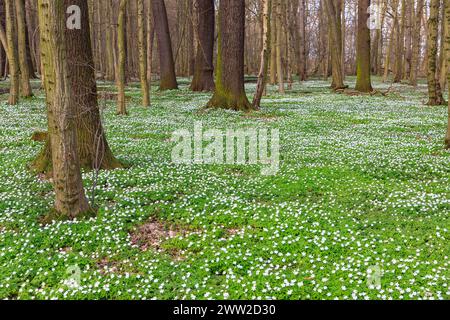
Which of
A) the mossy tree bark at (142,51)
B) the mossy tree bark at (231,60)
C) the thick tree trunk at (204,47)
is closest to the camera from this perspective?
the mossy tree bark at (142,51)

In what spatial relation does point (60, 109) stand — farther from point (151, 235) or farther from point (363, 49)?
point (363, 49)

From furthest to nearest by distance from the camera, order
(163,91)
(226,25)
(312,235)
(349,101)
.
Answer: (163,91), (349,101), (226,25), (312,235)

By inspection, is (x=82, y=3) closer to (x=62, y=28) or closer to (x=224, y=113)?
(x=62, y=28)

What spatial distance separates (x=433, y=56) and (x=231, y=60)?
37.3 ft

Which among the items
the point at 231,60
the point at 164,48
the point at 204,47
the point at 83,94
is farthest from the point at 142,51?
the point at 164,48

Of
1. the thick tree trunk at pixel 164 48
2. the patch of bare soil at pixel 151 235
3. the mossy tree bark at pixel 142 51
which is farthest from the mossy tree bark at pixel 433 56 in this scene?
the patch of bare soil at pixel 151 235

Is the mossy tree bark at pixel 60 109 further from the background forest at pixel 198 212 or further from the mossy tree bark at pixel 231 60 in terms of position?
the mossy tree bark at pixel 231 60

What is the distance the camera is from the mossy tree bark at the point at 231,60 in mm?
20094

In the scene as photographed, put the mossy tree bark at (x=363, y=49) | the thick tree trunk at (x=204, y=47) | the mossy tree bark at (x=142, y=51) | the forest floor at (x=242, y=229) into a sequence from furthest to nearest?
the mossy tree bark at (x=363, y=49), the thick tree trunk at (x=204, y=47), the mossy tree bark at (x=142, y=51), the forest floor at (x=242, y=229)

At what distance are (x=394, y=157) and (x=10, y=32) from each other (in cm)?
1851

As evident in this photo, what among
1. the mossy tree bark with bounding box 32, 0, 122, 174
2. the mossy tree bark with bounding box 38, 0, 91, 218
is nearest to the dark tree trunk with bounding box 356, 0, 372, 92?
the mossy tree bark with bounding box 32, 0, 122, 174

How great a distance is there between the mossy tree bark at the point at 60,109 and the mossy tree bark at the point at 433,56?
20300 millimetres

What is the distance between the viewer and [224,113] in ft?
62.2

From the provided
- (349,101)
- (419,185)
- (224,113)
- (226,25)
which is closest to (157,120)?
(224,113)
